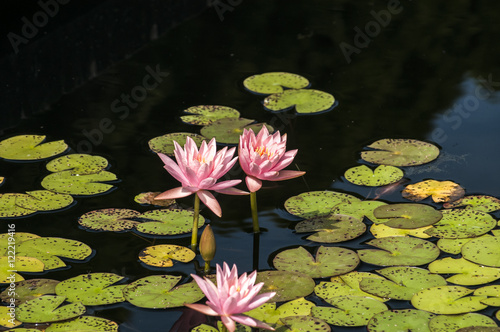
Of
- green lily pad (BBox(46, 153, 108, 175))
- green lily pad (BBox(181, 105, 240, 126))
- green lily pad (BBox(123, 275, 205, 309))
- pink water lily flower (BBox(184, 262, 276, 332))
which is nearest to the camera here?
pink water lily flower (BBox(184, 262, 276, 332))

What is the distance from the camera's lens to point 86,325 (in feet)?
5.58

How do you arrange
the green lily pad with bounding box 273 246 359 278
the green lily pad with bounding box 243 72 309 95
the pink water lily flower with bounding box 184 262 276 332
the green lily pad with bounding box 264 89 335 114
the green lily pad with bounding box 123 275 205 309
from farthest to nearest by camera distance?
the green lily pad with bounding box 243 72 309 95 → the green lily pad with bounding box 264 89 335 114 → the green lily pad with bounding box 273 246 359 278 → the green lily pad with bounding box 123 275 205 309 → the pink water lily flower with bounding box 184 262 276 332

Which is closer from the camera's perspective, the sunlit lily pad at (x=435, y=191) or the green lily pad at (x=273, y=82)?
the sunlit lily pad at (x=435, y=191)

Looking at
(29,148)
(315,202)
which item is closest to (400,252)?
(315,202)

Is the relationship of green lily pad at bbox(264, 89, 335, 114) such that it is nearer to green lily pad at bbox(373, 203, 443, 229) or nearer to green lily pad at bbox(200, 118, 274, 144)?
green lily pad at bbox(200, 118, 274, 144)

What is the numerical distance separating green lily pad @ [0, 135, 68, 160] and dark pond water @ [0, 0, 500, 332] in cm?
5

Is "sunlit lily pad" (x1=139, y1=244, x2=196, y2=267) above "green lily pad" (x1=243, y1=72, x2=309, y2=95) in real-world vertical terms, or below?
below

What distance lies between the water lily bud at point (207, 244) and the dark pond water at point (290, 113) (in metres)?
0.11

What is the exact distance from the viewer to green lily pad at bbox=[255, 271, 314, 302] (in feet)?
5.98

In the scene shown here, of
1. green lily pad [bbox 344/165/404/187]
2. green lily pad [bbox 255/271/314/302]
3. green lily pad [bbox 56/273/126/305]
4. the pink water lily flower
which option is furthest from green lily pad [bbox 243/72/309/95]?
the pink water lily flower

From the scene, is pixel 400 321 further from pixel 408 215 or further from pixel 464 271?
pixel 408 215

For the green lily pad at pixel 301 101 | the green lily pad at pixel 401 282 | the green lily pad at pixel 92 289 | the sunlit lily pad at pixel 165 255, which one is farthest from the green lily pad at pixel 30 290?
the green lily pad at pixel 301 101

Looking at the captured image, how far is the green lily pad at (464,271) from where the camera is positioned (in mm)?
1884

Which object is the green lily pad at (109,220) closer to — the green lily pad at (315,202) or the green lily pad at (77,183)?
the green lily pad at (77,183)
